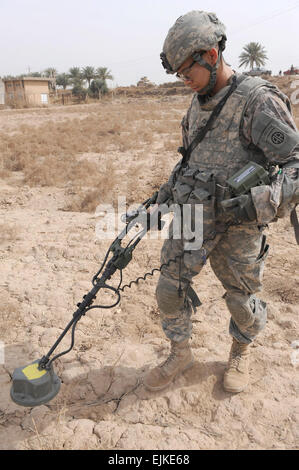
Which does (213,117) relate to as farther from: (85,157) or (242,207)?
(85,157)

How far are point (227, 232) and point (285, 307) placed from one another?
1.46 metres

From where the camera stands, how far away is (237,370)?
2.26m

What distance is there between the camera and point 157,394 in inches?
89.8

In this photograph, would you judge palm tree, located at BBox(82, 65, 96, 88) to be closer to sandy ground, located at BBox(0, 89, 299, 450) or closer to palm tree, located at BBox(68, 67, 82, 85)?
palm tree, located at BBox(68, 67, 82, 85)

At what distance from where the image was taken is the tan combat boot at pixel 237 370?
7.27 ft

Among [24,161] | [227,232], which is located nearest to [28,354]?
[227,232]

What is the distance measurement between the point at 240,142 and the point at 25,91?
31146mm

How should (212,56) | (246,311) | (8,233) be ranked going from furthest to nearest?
(8,233) → (246,311) → (212,56)

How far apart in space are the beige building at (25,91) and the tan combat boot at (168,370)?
96.3 ft

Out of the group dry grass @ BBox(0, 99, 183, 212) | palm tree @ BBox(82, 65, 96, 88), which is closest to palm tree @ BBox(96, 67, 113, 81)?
palm tree @ BBox(82, 65, 96, 88)

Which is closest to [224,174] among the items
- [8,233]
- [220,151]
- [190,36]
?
[220,151]

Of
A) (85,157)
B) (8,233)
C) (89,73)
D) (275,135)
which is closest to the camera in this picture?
(275,135)

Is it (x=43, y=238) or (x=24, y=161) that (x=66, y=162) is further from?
(x=43, y=238)

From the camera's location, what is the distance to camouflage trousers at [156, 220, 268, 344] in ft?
6.32
